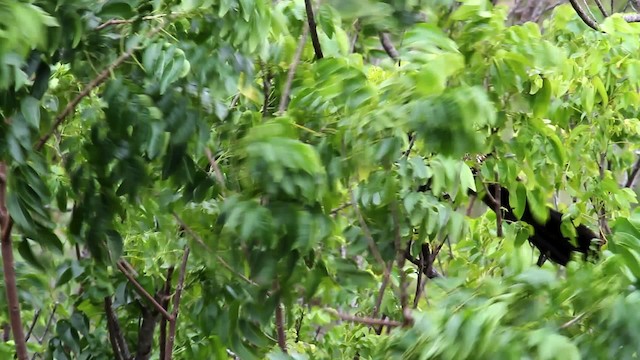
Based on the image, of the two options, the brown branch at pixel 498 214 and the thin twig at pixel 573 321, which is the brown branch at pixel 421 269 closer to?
the brown branch at pixel 498 214

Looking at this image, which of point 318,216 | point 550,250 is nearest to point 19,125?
point 318,216

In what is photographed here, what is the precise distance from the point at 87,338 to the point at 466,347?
1.78m

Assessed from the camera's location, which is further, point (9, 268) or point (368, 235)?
point (9, 268)

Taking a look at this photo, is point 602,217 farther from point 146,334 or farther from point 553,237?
point 146,334

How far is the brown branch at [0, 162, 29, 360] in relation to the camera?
167cm

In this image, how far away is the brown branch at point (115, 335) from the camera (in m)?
2.48

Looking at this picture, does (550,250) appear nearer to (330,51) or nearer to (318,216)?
(330,51)

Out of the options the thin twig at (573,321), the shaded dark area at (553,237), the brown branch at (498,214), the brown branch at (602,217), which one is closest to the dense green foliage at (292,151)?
the thin twig at (573,321)

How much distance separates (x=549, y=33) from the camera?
2223mm

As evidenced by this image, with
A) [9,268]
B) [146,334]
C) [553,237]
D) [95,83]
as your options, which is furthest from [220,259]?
[553,237]

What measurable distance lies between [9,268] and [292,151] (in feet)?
2.92

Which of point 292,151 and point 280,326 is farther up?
point 292,151

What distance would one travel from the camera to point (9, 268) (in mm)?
1777

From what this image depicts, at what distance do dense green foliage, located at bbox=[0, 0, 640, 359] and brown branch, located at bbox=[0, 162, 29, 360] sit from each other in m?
0.07
